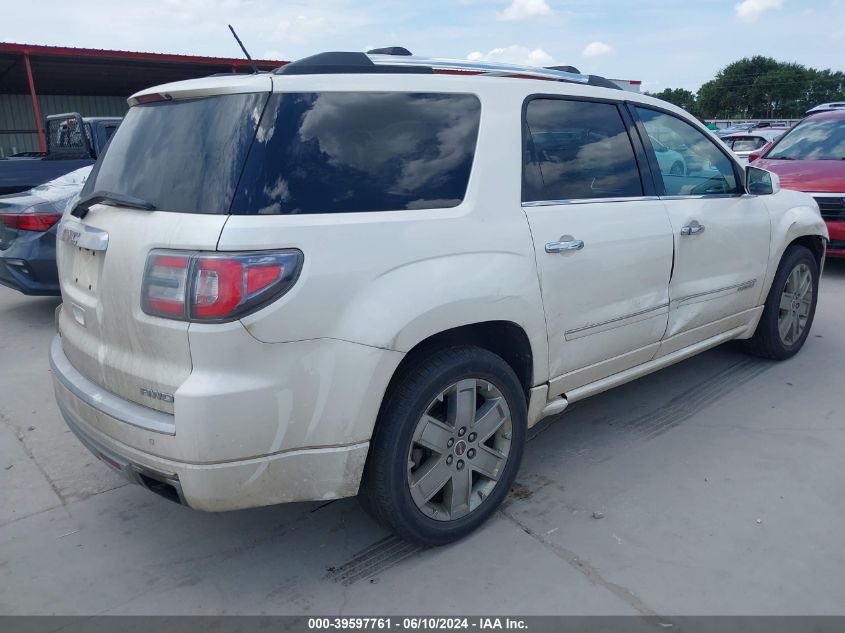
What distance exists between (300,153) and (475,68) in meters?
1.07

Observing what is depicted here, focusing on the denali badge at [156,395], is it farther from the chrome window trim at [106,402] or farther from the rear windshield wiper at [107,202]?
the rear windshield wiper at [107,202]

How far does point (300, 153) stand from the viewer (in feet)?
7.85

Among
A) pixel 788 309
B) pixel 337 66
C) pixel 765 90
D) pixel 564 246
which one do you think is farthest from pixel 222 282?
pixel 765 90

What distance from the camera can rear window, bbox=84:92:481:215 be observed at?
234 centimetres

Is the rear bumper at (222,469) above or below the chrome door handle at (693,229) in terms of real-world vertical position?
below

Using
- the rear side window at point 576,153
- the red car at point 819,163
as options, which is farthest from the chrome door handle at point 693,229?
the red car at point 819,163

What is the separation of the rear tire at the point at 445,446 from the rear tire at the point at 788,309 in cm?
262

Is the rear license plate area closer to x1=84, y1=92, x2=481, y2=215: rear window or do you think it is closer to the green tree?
x1=84, y1=92, x2=481, y2=215: rear window

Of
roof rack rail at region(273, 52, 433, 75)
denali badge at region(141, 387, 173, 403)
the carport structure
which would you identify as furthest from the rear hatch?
the carport structure

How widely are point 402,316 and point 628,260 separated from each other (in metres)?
1.41

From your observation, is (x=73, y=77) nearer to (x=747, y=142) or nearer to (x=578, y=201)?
(x=747, y=142)

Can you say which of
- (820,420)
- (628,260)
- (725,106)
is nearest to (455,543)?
(628,260)

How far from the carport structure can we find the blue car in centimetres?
1041

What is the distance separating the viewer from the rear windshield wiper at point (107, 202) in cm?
249
